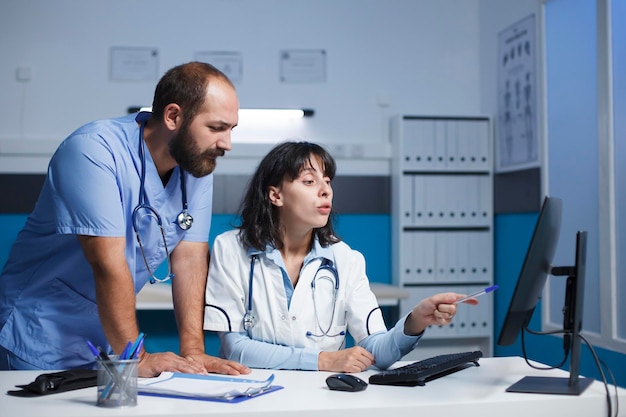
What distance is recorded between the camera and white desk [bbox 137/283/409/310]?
354 cm

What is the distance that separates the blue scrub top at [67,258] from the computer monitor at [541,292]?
3.00ft

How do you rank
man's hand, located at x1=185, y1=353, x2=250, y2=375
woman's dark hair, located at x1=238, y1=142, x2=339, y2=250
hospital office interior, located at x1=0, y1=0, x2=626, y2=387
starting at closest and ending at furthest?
man's hand, located at x1=185, y1=353, x2=250, y2=375
woman's dark hair, located at x1=238, y1=142, x2=339, y2=250
hospital office interior, located at x1=0, y1=0, x2=626, y2=387

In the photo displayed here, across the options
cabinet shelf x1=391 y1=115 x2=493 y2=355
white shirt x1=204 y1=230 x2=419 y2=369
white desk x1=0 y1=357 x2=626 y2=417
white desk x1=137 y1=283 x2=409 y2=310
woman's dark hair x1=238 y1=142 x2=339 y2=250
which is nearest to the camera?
white desk x1=0 y1=357 x2=626 y2=417

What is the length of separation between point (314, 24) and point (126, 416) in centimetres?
341

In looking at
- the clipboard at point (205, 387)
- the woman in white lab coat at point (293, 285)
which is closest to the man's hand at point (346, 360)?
the woman in white lab coat at point (293, 285)

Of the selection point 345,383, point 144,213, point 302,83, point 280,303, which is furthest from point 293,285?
point 302,83

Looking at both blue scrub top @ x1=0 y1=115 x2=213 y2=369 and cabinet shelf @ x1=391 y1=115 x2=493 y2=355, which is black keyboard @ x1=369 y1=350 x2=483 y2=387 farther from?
cabinet shelf @ x1=391 y1=115 x2=493 y2=355

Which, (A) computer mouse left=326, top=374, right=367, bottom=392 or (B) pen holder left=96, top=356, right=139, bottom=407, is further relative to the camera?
(A) computer mouse left=326, top=374, right=367, bottom=392

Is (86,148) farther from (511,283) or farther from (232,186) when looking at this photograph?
(511,283)

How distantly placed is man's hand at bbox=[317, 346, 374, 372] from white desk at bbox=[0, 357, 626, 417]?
0.15 meters

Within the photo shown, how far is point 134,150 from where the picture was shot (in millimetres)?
1827

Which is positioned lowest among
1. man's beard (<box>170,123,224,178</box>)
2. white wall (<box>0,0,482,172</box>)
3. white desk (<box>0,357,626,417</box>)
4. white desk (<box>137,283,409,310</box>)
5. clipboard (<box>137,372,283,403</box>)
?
white desk (<box>137,283,409,310</box>)

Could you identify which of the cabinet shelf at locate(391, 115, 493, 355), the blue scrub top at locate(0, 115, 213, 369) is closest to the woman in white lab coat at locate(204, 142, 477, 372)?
the blue scrub top at locate(0, 115, 213, 369)

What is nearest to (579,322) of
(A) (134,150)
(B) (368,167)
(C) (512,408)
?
(C) (512,408)
